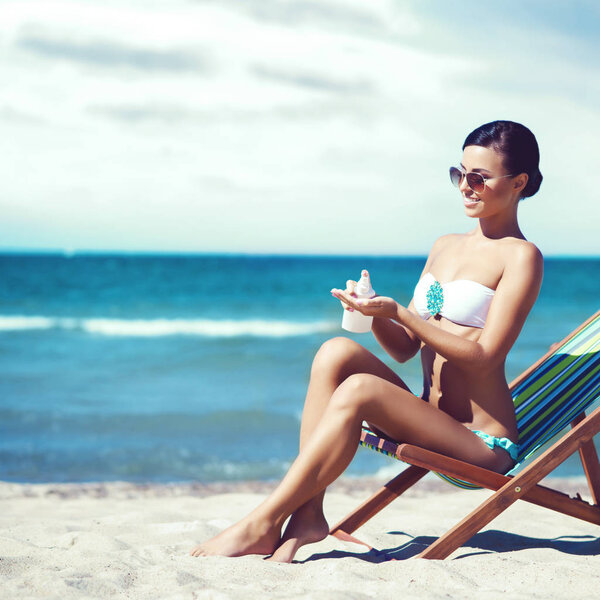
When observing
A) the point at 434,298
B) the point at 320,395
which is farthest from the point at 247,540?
the point at 434,298

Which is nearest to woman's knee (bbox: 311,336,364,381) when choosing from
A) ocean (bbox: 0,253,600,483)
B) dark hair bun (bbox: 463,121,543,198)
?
dark hair bun (bbox: 463,121,543,198)

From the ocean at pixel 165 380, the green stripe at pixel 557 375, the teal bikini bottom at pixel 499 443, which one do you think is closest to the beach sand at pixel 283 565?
the teal bikini bottom at pixel 499 443

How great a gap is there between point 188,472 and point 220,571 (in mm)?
3435

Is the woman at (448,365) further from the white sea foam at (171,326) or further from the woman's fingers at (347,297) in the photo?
the white sea foam at (171,326)

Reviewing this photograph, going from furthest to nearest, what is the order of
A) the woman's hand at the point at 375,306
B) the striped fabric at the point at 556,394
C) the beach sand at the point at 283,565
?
the striped fabric at the point at 556,394 < the woman's hand at the point at 375,306 < the beach sand at the point at 283,565

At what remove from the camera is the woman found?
2.91m

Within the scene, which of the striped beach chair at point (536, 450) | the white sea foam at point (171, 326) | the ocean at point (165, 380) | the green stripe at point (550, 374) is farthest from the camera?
the white sea foam at point (171, 326)

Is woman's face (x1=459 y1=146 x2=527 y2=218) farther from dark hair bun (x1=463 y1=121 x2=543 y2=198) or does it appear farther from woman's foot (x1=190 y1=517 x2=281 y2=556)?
woman's foot (x1=190 y1=517 x2=281 y2=556)

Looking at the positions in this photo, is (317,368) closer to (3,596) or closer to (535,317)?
(3,596)

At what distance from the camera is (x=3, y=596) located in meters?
2.55

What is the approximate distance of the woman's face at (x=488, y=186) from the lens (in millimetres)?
3137

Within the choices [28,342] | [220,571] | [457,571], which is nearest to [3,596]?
[220,571]

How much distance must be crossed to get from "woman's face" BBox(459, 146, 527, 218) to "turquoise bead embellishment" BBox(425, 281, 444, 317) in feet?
1.13

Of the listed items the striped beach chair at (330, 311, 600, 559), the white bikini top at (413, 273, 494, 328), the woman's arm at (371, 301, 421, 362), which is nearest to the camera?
the striped beach chair at (330, 311, 600, 559)
